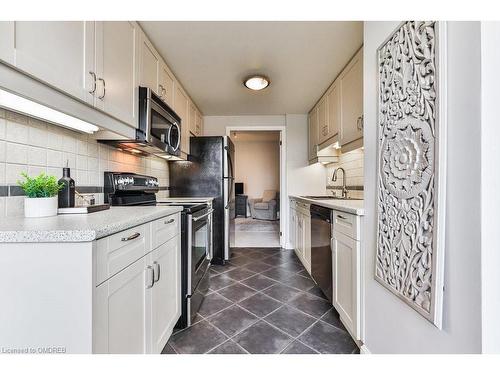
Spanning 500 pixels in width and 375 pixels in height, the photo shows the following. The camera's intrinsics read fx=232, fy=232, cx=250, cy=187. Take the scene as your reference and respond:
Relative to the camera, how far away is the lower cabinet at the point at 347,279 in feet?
4.78

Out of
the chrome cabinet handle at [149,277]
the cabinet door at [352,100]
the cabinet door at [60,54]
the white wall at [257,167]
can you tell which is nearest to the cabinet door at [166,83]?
the cabinet door at [60,54]

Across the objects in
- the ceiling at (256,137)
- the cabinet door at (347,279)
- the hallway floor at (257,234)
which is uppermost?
the ceiling at (256,137)

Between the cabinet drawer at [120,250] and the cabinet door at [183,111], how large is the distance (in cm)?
175

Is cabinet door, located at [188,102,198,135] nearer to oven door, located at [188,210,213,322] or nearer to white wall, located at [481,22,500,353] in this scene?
oven door, located at [188,210,213,322]

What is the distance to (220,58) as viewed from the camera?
2186 mm

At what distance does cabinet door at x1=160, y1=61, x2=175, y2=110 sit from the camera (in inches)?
84.7

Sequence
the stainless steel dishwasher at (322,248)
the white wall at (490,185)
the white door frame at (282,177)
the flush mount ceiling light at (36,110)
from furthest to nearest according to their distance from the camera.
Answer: the white door frame at (282,177), the stainless steel dishwasher at (322,248), the flush mount ceiling light at (36,110), the white wall at (490,185)

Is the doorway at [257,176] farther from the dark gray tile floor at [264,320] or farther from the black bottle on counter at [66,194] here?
the black bottle on counter at [66,194]

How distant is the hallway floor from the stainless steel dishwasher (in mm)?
1773

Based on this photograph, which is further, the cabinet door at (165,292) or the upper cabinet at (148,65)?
the upper cabinet at (148,65)

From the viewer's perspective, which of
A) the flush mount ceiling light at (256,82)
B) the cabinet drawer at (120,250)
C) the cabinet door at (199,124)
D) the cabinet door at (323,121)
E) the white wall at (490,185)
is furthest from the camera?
the cabinet door at (199,124)

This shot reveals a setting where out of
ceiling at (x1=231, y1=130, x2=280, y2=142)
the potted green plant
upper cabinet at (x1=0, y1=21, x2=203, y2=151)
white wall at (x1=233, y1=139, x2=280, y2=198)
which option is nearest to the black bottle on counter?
the potted green plant
